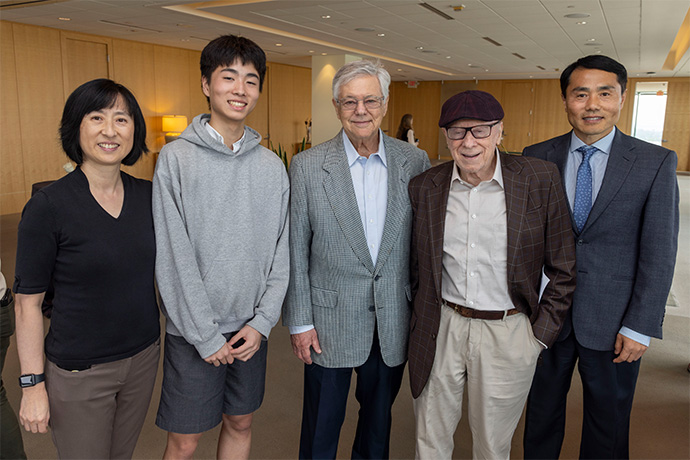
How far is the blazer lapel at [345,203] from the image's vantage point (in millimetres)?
1967

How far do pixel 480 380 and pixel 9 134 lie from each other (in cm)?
1019

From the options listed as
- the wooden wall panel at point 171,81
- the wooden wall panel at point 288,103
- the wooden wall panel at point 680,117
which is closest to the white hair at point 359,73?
the wooden wall panel at point 171,81

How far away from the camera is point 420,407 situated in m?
2.07

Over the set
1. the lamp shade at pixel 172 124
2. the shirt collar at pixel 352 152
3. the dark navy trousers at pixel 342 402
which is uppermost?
the lamp shade at pixel 172 124

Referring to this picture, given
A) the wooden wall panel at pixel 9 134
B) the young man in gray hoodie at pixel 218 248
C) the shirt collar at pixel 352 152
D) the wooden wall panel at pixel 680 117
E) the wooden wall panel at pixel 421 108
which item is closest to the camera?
the young man in gray hoodie at pixel 218 248

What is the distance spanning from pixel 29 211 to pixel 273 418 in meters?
1.90

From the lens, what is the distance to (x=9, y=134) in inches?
370

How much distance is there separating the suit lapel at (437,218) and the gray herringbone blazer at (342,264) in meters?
0.13

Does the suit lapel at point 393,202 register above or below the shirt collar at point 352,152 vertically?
below

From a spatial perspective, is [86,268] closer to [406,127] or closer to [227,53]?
[227,53]

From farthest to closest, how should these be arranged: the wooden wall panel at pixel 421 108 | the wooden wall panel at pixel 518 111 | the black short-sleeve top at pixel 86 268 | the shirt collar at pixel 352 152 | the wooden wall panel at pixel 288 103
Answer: the wooden wall panel at pixel 421 108 < the wooden wall panel at pixel 518 111 < the wooden wall panel at pixel 288 103 < the shirt collar at pixel 352 152 < the black short-sleeve top at pixel 86 268

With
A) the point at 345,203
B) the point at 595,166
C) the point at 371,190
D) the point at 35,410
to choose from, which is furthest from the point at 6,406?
the point at 595,166

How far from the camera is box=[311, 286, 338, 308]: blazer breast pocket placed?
202 cm

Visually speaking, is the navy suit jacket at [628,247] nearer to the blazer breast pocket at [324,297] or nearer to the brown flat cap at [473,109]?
the brown flat cap at [473,109]
